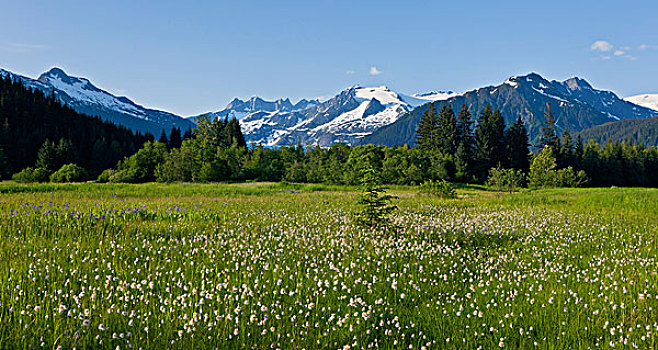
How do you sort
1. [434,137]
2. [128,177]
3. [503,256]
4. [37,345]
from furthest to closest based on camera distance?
1. [434,137]
2. [128,177]
3. [503,256]
4. [37,345]

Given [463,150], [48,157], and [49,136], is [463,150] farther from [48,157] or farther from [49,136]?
[49,136]

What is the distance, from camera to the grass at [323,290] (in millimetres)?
4453

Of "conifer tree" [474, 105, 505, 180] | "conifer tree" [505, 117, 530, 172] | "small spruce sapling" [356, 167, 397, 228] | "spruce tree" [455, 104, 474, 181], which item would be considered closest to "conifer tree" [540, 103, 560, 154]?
"conifer tree" [505, 117, 530, 172]

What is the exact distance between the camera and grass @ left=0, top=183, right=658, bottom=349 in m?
4.45

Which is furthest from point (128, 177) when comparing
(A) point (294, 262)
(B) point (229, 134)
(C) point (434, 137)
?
(C) point (434, 137)

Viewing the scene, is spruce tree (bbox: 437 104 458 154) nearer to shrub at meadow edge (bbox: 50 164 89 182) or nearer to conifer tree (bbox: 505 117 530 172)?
conifer tree (bbox: 505 117 530 172)

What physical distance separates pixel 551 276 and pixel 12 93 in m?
132

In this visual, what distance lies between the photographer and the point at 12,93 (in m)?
101

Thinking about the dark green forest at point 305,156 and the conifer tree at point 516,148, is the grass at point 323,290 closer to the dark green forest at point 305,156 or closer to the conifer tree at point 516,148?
the dark green forest at point 305,156

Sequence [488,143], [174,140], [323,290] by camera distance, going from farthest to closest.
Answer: [174,140], [488,143], [323,290]

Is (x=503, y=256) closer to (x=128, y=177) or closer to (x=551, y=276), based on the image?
(x=551, y=276)

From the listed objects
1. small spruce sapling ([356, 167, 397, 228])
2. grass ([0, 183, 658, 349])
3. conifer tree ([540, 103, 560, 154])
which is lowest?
grass ([0, 183, 658, 349])

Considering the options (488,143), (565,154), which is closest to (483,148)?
(488,143)

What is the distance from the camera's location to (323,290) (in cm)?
590
